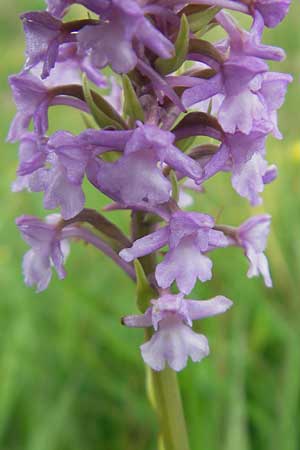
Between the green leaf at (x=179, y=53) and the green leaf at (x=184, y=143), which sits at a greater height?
the green leaf at (x=179, y=53)

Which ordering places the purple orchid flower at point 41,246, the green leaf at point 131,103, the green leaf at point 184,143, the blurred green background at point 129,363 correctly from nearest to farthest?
the green leaf at point 131,103, the green leaf at point 184,143, the purple orchid flower at point 41,246, the blurred green background at point 129,363

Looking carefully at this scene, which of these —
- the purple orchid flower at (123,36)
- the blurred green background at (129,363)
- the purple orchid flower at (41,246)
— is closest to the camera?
the purple orchid flower at (123,36)

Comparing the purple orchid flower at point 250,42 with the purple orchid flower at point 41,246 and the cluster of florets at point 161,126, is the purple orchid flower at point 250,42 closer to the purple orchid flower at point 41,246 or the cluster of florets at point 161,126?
the cluster of florets at point 161,126

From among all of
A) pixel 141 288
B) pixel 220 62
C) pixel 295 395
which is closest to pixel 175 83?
pixel 220 62

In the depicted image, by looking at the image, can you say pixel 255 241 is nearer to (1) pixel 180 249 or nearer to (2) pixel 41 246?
(1) pixel 180 249

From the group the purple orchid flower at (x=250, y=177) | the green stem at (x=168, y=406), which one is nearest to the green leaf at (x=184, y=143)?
the purple orchid flower at (x=250, y=177)

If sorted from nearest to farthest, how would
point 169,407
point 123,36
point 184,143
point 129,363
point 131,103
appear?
point 123,36 < point 131,103 < point 184,143 < point 169,407 < point 129,363

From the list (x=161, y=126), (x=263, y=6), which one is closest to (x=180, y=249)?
(x=161, y=126)
